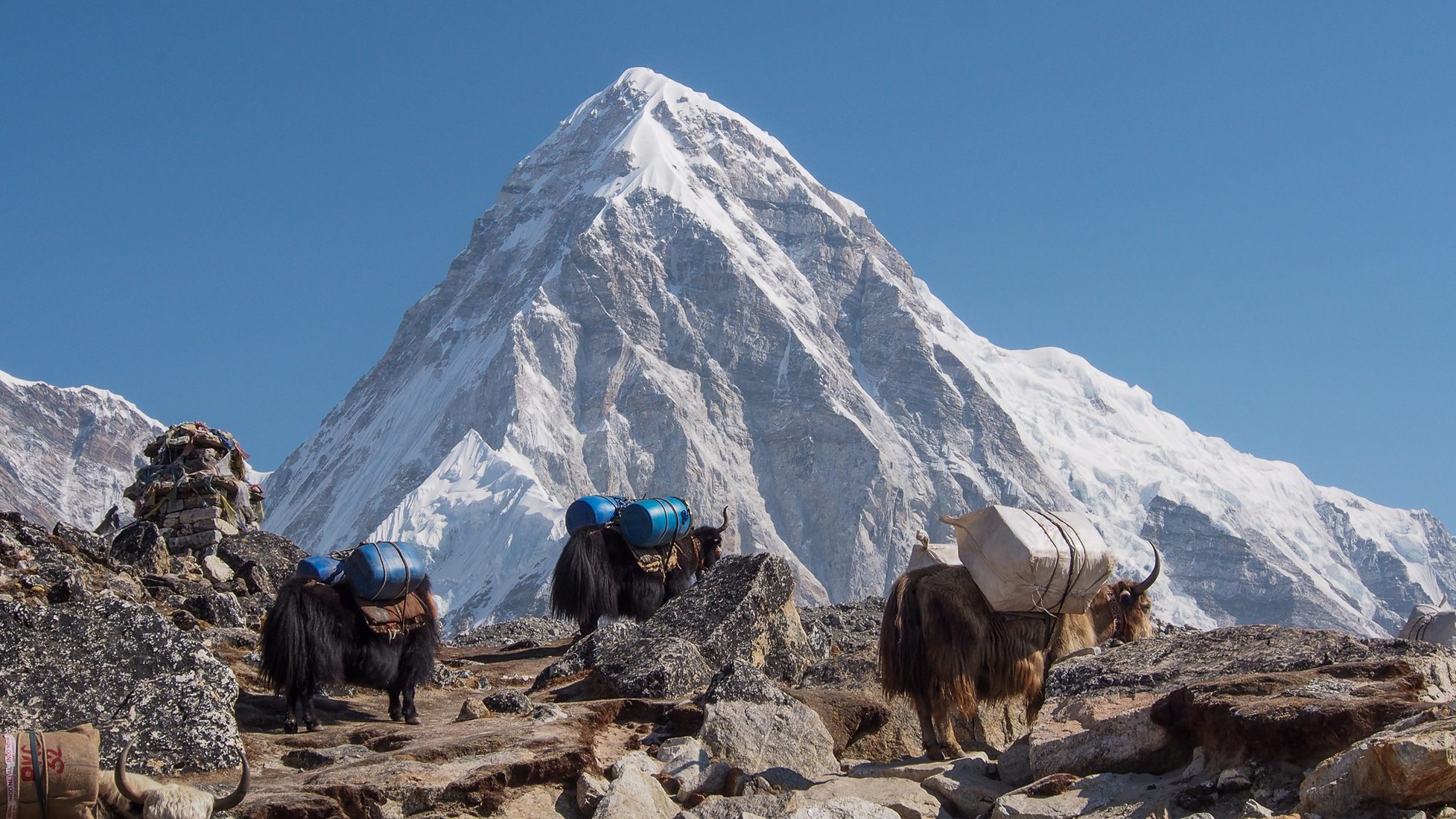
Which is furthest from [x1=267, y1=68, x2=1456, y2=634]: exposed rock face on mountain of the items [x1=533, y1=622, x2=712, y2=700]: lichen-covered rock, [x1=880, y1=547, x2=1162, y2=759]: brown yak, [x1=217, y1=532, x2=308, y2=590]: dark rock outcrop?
→ [x1=880, y1=547, x2=1162, y2=759]: brown yak

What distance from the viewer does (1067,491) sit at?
5723 inches

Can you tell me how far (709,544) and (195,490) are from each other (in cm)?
660

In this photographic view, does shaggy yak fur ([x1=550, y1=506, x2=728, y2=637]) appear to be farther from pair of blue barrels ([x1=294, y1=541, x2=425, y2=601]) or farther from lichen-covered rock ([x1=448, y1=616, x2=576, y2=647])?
pair of blue barrels ([x1=294, y1=541, x2=425, y2=601])

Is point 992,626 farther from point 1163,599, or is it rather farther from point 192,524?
point 1163,599

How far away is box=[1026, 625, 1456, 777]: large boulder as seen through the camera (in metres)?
4.68

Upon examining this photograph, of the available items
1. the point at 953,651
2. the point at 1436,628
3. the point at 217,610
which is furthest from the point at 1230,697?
the point at 1436,628

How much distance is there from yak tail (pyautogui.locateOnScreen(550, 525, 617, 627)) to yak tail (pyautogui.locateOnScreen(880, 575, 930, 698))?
630 centimetres

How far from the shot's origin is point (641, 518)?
43.2 feet

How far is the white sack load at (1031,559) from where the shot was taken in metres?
6.48

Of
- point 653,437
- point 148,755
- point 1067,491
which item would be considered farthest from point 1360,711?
point 1067,491

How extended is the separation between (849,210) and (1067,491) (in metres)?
54.3

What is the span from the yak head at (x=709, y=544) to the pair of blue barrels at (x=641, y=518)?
34 centimetres

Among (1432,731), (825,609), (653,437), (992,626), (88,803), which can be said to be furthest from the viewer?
(653,437)

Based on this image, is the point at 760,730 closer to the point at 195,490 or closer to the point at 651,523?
the point at 651,523
